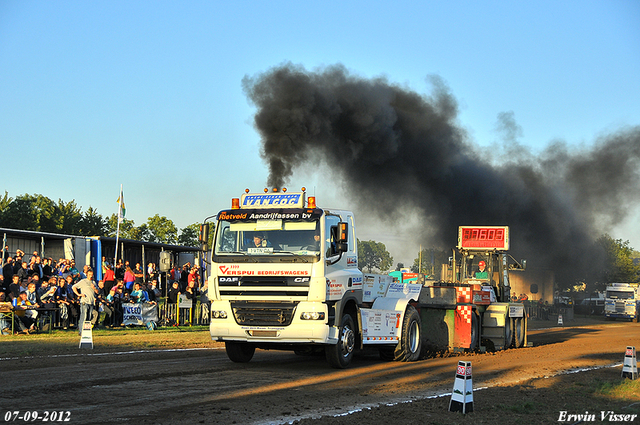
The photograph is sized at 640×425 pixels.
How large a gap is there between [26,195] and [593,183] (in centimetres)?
4931

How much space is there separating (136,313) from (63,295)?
248 cm

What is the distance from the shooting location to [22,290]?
59.3 ft

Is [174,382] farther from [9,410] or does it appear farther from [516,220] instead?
[516,220]

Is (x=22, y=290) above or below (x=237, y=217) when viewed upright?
below

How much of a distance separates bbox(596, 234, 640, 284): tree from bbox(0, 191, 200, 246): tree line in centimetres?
4362

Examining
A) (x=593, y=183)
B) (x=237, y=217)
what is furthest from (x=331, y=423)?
(x=593, y=183)

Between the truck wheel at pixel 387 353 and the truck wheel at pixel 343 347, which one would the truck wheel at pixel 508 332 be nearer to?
the truck wheel at pixel 387 353

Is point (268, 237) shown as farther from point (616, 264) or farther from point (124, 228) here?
point (616, 264)

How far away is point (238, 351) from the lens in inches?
483

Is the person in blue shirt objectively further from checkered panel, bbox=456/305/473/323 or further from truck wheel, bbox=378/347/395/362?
checkered panel, bbox=456/305/473/323

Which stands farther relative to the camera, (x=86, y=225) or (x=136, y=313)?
(x=86, y=225)

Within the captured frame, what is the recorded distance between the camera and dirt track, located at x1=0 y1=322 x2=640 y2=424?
7273 mm

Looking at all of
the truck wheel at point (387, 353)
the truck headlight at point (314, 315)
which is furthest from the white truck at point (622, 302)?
the truck headlight at point (314, 315)

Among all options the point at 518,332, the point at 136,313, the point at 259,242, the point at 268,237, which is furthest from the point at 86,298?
the point at 518,332
